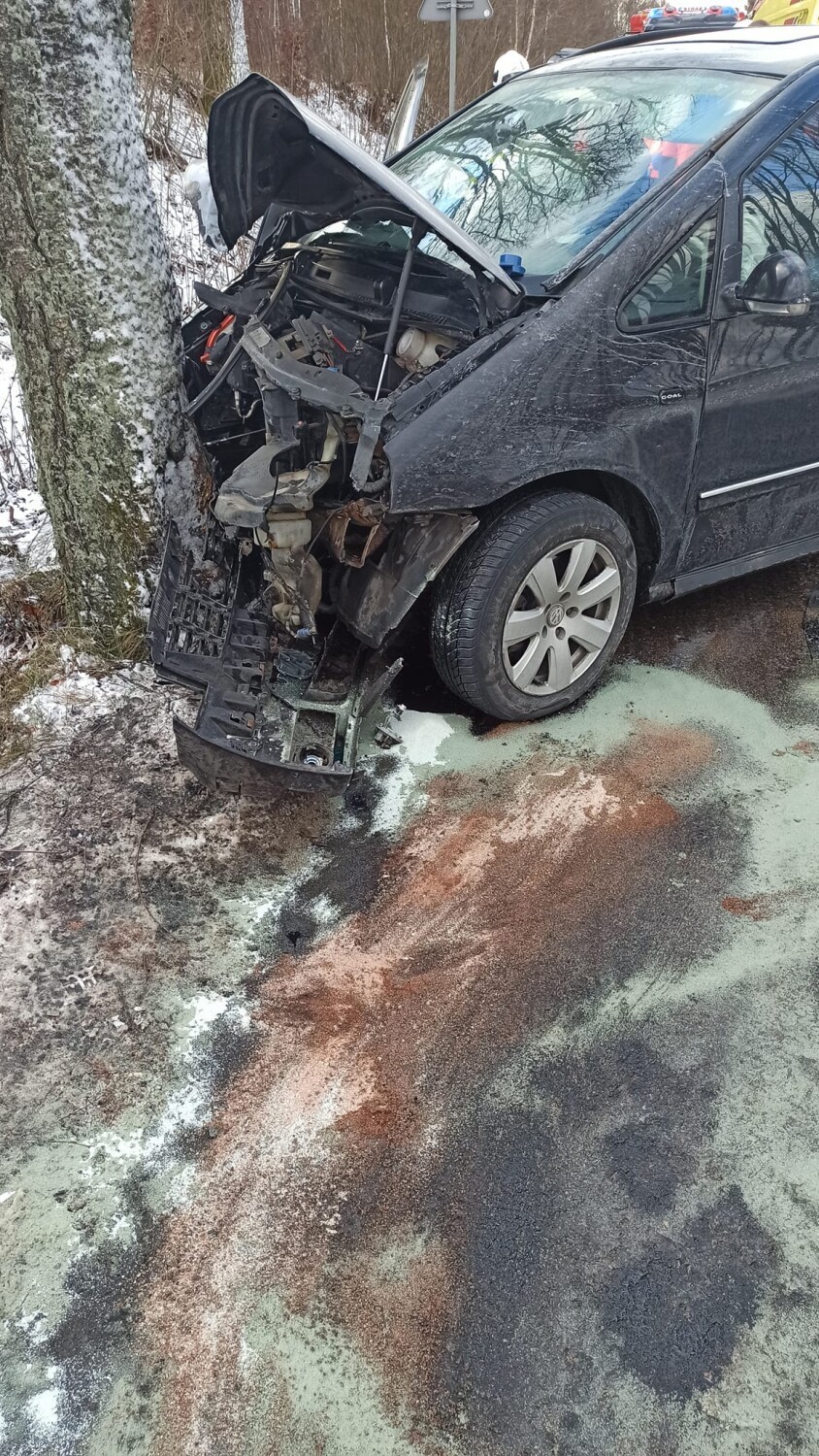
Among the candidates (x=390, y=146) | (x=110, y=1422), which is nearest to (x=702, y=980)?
(x=110, y=1422)

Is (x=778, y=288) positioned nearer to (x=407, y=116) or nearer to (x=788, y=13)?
A: (x=407, y=116)

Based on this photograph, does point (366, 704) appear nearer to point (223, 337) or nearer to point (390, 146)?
point (223, 337)

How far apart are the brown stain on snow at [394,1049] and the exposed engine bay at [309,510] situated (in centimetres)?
53

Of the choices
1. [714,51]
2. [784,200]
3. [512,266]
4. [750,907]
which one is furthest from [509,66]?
[750,907]

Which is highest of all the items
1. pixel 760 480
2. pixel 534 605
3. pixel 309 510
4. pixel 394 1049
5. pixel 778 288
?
pixel 778 288

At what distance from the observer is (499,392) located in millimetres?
2805

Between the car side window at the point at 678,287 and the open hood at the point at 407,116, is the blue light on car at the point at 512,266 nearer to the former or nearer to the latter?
the car side window at the point at 678,287

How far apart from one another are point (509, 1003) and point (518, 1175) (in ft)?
1.57

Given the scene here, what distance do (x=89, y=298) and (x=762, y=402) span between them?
2363 mm

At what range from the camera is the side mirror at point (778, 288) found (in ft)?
9.65

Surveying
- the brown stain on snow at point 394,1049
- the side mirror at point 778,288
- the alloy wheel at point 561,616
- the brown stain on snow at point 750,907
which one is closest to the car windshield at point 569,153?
the side mirror at point 778,288

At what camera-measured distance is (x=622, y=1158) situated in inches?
82.7

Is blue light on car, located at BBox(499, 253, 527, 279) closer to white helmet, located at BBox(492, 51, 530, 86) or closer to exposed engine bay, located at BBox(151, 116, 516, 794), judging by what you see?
exposed engine bay, located at BBox(151, 116, 516, 794)

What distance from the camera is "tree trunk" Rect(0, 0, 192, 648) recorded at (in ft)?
9.36
